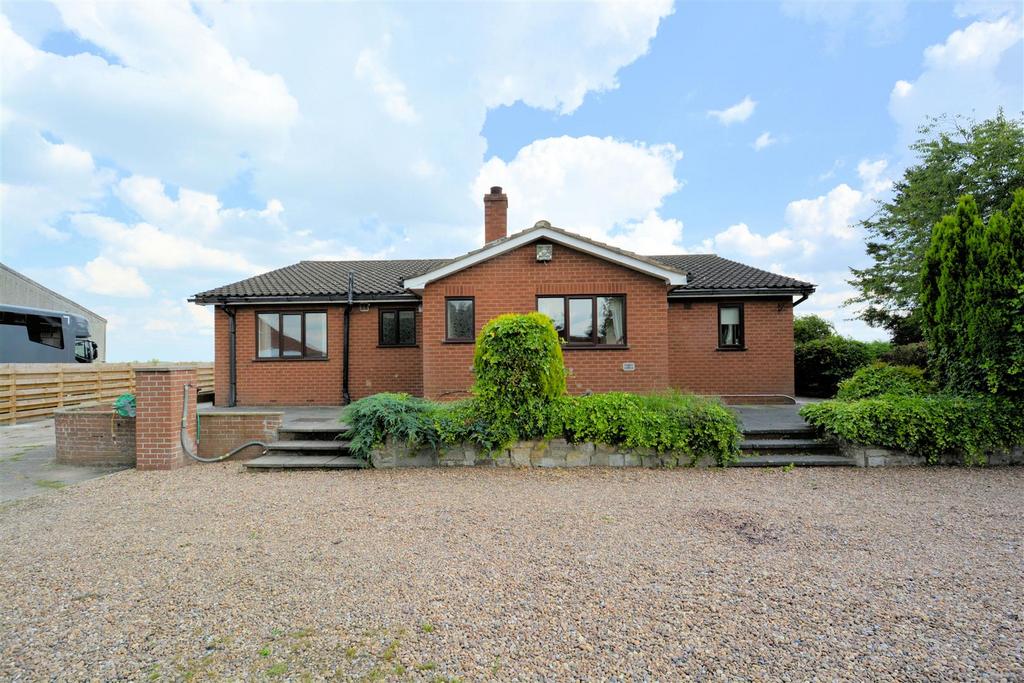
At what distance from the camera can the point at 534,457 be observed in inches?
271

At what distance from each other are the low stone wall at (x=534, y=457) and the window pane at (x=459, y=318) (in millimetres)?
4163

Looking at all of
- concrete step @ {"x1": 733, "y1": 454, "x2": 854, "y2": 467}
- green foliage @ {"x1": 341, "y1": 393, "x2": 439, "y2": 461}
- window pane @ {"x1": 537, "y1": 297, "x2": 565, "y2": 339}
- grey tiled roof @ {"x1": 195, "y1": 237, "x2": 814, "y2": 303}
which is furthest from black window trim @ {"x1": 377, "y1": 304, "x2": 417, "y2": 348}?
concrete step @ {"x1": 733, "y1": 454, "x2": 854, "y2": 467}

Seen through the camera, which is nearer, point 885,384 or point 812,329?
point 885,384

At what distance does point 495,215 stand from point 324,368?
20.5ft

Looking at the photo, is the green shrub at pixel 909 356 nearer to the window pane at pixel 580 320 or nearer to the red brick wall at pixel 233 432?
the window pane at pixel 580 320

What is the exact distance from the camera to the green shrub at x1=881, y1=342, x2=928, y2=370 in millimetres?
13712

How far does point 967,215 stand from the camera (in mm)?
7676

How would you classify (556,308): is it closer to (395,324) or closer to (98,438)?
(395,324)

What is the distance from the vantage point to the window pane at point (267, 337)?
12672 mm

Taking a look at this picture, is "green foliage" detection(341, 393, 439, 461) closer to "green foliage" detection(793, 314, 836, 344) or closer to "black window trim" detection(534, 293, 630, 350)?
"black window trim" detection(534, 293, 630, 350)

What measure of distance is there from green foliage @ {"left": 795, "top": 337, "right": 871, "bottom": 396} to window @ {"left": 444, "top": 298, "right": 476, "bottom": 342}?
11.2 metres

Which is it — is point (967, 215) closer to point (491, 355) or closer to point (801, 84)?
point (801, 84)

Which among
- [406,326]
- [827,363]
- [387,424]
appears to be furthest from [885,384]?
[406,326]

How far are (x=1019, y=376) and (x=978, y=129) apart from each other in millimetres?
13297
